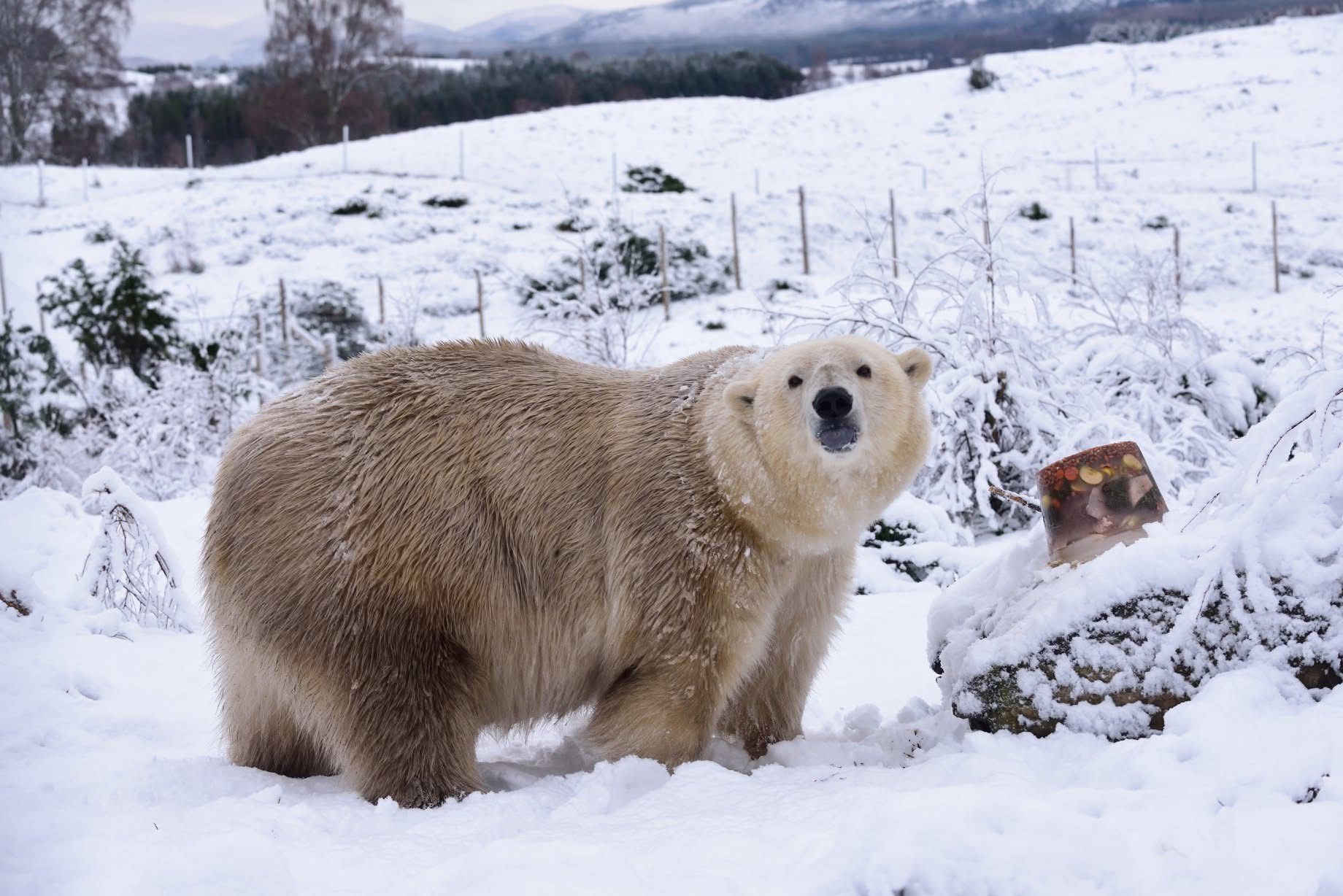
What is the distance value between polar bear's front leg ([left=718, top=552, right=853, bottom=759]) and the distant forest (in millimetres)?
15091

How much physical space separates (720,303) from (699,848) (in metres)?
15.8

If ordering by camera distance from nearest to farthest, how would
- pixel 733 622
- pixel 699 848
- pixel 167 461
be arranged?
pixel 699 848
pixel 733 622
pixel 167 461

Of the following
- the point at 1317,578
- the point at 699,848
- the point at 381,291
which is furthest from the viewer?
the point at 381,291

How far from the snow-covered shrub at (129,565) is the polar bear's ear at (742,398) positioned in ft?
10.4

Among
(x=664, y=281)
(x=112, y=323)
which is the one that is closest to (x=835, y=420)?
(x=112, y=323)

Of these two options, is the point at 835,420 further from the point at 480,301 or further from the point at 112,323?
the point at 480,301

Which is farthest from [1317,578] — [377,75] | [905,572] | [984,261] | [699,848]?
[377,75]

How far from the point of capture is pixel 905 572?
221 inches

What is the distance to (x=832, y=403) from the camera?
9.91ft

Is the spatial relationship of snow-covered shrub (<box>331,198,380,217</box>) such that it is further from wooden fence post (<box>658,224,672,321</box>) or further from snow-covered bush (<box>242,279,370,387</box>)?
wooden fence post (<box>658,224,672,321</box>)

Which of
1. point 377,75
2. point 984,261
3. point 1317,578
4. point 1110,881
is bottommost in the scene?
point 1110,881

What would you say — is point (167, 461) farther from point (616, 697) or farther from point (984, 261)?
point (616, 697)

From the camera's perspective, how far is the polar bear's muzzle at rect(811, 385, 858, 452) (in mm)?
3021

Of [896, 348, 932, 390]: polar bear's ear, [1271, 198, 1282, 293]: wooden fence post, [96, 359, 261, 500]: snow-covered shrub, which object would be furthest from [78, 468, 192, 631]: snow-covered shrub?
[1271, 198, 1282, 293]: wooden fence post
